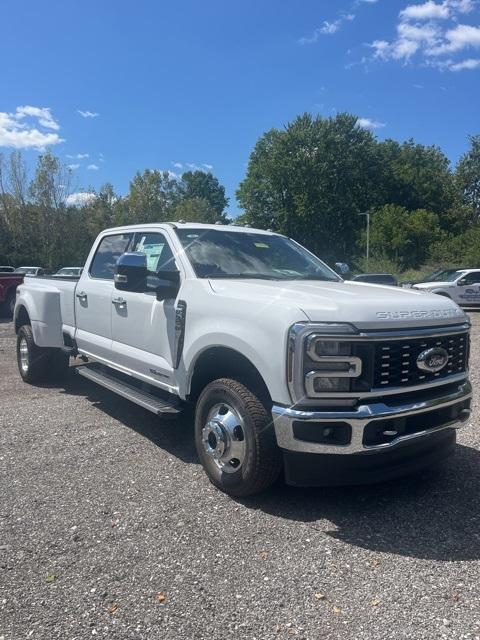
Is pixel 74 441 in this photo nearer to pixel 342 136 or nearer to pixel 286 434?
pixel 286 434

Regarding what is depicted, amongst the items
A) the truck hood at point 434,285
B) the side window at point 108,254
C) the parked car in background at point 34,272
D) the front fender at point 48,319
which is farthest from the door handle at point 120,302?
the truck hood at point 434,285

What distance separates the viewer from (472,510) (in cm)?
368

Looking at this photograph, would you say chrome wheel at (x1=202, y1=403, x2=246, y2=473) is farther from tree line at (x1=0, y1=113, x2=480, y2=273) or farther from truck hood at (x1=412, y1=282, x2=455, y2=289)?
tree line at (x1=0, y1=113, x2=480, y2=273)

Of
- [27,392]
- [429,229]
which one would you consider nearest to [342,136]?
[429,229]

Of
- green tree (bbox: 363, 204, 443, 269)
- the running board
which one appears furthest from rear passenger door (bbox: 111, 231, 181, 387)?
green tree (bbox: 363, 204, 443, 269)

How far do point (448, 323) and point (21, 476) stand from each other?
3386 millimetres

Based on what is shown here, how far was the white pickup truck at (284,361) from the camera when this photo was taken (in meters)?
3.28

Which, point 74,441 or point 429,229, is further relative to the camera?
point 429,229

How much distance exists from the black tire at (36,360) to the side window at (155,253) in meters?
2.50

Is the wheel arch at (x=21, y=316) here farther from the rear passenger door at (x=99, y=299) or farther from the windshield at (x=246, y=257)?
the windshield at (x=246, y=257)

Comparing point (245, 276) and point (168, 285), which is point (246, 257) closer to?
point (245, 276)

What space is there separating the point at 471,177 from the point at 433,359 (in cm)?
6487

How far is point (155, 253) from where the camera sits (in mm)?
5184

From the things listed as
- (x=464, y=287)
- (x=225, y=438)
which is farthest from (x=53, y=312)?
(x=464, y=287)
